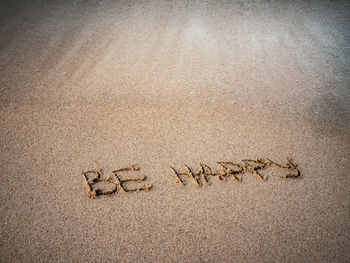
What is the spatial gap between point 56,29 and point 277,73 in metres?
2.14

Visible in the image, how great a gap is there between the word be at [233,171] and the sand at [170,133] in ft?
0.10

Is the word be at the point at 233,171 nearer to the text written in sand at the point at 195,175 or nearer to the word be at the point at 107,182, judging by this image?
the text written in sand at the point at 195,175

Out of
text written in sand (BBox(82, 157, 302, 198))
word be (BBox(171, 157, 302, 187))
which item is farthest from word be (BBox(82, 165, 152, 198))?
word be (BBox(171, 157, 302, 187))

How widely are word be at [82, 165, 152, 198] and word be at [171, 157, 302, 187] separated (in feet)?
0.70

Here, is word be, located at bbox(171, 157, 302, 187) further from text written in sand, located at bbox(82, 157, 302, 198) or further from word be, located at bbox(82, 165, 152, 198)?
word be, located at bbox(82, 165, 152, 198)

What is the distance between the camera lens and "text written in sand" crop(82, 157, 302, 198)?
1185 mm

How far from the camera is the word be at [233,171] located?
1.25 meters

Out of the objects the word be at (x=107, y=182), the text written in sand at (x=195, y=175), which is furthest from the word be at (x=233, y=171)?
the word be at (x=107, y=182)

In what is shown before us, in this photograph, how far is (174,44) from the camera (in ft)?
7.56

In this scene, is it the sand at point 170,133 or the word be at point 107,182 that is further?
the word be at point 107,182

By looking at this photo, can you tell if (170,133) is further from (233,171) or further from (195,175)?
(233,171)

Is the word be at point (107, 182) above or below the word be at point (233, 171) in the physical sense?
above

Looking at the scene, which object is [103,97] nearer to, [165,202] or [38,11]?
[165,202]

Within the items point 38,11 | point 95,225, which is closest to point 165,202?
point 95,225
